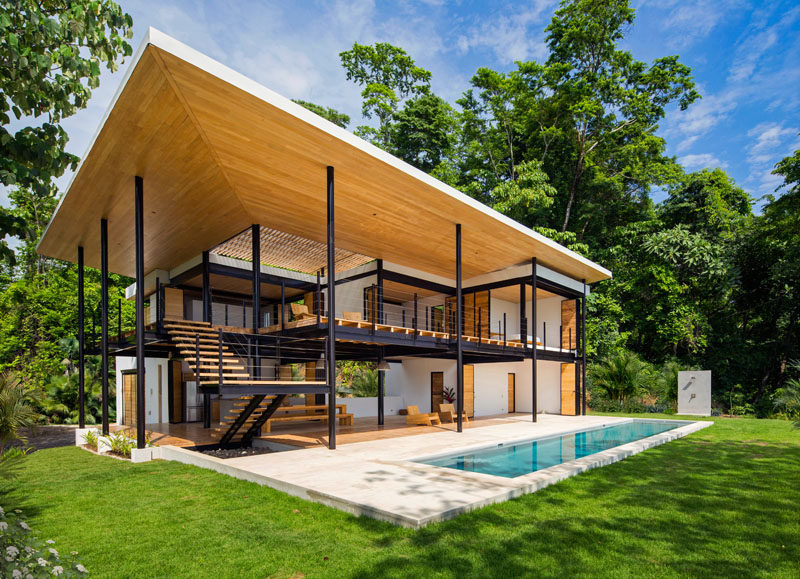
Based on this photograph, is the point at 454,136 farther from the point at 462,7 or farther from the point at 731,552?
the point at 731,552

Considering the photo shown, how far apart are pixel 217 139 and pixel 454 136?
24.4 m

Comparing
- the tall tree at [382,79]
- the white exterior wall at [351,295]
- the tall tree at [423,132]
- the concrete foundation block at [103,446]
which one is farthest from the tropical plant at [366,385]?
the tall tree at [382,79]

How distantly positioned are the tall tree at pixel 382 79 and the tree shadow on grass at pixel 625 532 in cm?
2678

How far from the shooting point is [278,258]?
15523mm

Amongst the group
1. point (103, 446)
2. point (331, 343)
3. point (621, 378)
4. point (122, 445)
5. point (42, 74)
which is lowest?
point (621, 378)

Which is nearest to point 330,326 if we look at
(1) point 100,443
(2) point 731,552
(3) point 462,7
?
(1) point 100,443

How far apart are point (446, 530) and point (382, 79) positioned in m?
31.3

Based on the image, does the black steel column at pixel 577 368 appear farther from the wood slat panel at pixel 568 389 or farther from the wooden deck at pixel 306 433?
the wooden deck at pixel 306 433

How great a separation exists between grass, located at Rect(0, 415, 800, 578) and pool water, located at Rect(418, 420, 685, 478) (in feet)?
5.44

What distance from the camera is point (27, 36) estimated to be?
3.77 m

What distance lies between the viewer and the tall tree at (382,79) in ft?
98.8

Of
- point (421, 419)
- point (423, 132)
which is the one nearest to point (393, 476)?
point (421, 419)

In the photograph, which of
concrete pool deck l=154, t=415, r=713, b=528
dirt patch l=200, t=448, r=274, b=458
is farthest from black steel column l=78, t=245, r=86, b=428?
concrete pool deck l=154, t=415, r=713, b=528

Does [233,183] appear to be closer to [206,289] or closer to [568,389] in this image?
[206,289]
